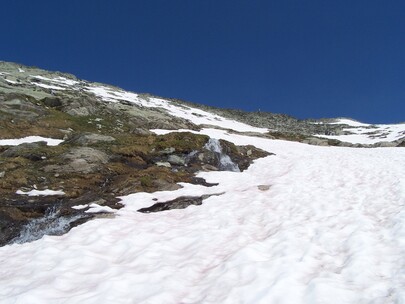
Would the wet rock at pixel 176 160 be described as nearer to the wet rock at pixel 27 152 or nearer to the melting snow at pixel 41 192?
the wet rock at pixel 27 152

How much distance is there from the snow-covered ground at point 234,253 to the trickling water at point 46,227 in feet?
2.85

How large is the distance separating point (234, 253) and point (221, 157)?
15393 millimetres

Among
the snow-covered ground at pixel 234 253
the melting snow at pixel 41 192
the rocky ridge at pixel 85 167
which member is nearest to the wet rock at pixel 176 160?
the rocky ridge at pixel 85 167

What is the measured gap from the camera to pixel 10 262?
1016 cm

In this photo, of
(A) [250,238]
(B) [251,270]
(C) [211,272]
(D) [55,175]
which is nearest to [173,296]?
(C) [211,272]

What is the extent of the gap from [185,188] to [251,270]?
9752 mm

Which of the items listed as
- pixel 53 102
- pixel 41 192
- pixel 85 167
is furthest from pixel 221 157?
pixel 53 102

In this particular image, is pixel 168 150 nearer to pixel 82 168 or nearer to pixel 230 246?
pixel 82 168

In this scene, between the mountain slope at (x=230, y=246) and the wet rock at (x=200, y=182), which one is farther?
the wet rock at (x=200, y=182)

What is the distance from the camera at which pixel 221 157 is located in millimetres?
24906

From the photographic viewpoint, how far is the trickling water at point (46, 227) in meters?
12.6

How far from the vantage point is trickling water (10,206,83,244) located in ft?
41.3

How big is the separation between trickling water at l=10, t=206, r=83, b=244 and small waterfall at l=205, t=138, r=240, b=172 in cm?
1161

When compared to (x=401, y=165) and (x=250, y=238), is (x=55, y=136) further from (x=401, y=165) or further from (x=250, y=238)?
(x=401, y=165)
